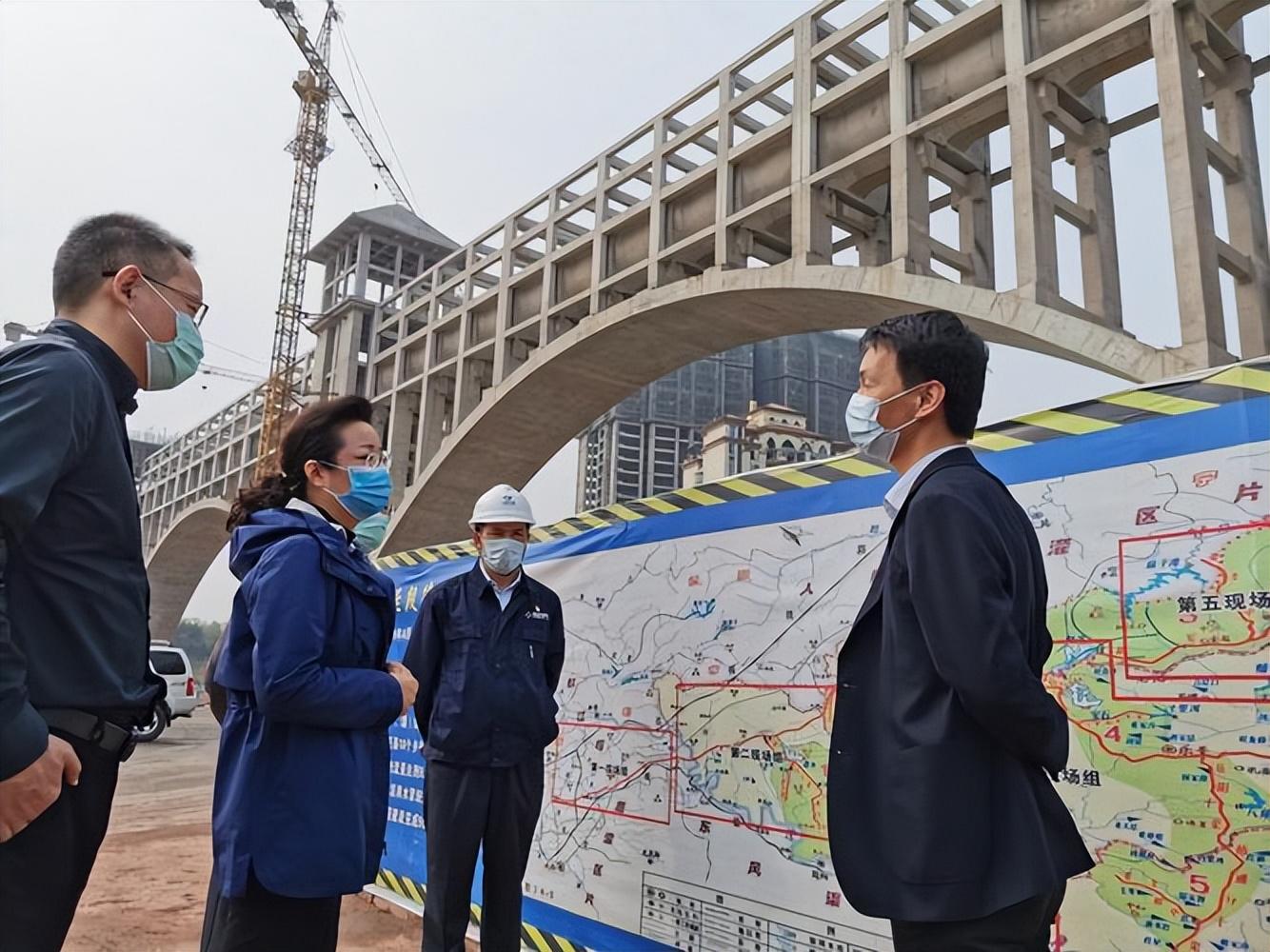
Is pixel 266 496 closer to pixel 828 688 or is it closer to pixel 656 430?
pixel 828 688

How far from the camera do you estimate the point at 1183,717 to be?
1.95 metres

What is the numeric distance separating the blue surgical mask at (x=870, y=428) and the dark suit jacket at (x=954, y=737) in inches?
9.8

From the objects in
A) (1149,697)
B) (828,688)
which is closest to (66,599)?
(828,688)

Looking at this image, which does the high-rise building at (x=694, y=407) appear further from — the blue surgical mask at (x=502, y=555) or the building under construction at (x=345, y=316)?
the blue surgical mask at (x=502, y=555)

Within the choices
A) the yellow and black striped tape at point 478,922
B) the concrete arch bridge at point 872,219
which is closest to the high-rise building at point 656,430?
the concrete arch bridge at point 872,219

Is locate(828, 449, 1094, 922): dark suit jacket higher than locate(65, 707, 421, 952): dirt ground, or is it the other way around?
locate(828, 449, 1094, 922): dark suit jacket

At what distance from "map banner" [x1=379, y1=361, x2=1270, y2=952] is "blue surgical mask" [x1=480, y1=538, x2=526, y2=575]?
1.63 feet

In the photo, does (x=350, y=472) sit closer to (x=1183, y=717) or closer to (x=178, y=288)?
(x=178, y=288)

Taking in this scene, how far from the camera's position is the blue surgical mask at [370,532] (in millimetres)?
2461

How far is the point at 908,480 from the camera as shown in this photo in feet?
5.59

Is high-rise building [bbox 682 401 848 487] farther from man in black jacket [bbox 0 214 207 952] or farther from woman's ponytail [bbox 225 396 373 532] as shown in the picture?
man in black jacket [bbox 0 214 207 952]

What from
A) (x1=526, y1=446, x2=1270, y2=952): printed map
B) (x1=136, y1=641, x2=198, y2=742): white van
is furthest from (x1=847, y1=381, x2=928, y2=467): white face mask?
(x1=136, y1=641, x2=198, y2=742): white van

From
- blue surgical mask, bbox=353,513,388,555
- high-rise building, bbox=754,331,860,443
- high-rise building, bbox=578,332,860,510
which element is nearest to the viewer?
blue surgical mask, bbox=353,513,388,555

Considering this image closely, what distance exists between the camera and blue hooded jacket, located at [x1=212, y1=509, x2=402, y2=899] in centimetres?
175
